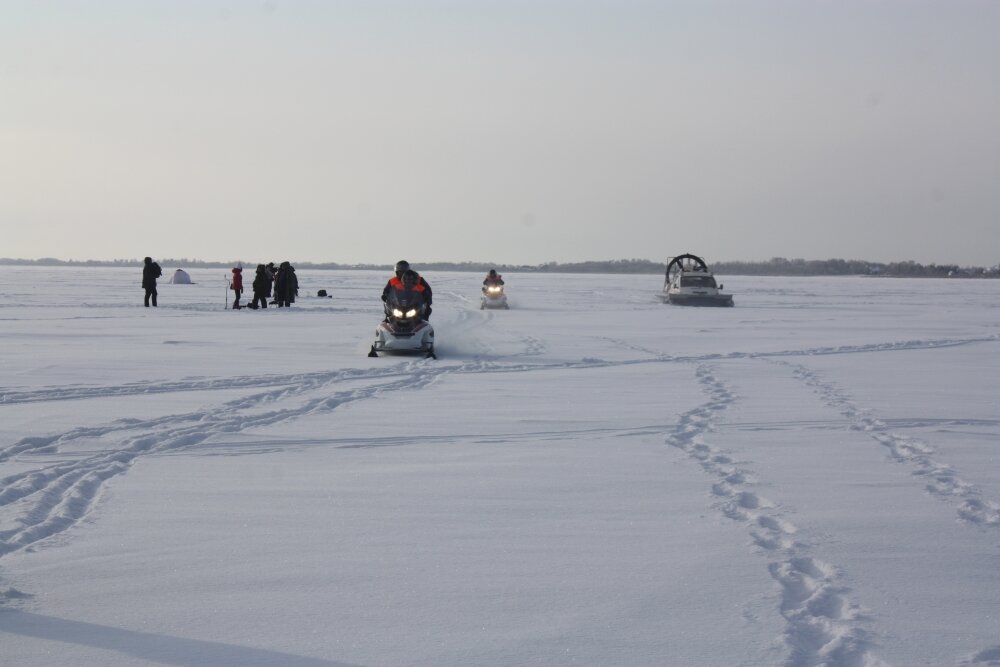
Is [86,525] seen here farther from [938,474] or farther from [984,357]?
[984,357]

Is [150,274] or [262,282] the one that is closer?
[150,274]

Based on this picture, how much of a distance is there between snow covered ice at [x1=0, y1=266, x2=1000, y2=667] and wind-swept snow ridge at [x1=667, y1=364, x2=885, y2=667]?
0.06ft

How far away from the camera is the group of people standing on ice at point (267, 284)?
31.4 metres

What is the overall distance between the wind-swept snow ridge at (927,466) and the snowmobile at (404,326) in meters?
6.55

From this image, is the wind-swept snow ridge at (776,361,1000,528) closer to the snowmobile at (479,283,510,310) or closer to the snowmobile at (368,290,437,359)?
the snowmobile at (368,290,437,359)

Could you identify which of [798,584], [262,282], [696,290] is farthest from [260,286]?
[798,584]

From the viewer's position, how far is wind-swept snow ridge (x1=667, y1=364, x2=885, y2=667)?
3.79 m

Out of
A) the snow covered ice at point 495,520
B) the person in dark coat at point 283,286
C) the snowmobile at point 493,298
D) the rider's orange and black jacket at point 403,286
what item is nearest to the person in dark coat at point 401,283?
the rider's orange and black jacket at point 403,286

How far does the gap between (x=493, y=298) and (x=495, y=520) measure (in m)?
28.6

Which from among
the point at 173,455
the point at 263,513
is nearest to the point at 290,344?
the point at 173,455

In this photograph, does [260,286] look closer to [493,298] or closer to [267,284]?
[267,284]

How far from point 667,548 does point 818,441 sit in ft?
12.7

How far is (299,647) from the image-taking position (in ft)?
12.6

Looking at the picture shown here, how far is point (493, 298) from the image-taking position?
3438cm
